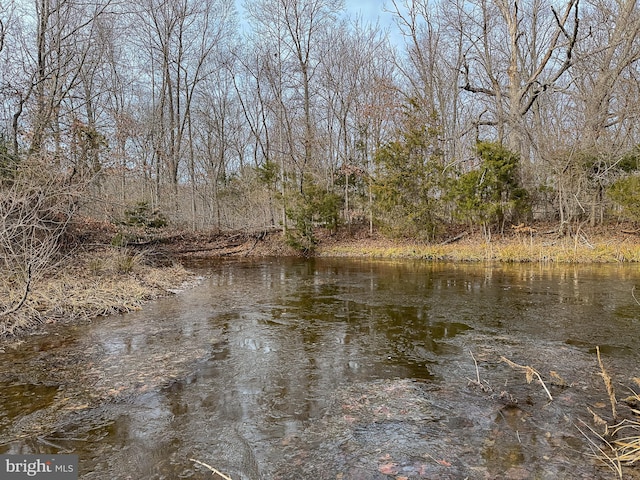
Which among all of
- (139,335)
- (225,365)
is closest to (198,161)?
(139,335)

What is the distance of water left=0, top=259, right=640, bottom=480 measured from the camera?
2834 mm

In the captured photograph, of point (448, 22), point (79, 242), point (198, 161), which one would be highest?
point (448, 22)

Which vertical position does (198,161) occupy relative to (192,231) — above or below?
above

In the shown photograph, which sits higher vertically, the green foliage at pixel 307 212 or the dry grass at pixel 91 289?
the green foliage at pixel 307 212

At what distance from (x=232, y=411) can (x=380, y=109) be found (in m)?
17.4

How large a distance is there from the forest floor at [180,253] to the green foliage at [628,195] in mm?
931

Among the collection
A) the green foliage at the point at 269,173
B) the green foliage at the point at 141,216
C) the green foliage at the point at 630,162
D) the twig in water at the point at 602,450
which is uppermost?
the green foliage at the point at 269,173

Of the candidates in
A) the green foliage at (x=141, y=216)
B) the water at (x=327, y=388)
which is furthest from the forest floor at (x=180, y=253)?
the water at (x=327, y=388)

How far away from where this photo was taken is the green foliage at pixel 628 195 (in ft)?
45.4

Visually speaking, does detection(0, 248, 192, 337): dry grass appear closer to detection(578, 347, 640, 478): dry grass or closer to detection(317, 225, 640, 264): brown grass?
detection(578, 347, 640, 478): dry grass

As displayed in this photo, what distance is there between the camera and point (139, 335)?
620cm

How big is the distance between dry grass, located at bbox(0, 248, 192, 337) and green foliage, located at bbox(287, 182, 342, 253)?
27.2ft

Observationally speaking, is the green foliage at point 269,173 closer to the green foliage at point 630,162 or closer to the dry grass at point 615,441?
the green foliage at point 630,162

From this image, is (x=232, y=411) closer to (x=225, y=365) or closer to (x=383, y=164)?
(x=225, y=365)
